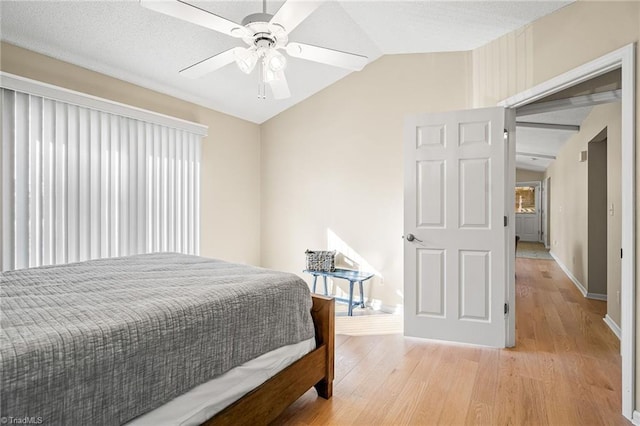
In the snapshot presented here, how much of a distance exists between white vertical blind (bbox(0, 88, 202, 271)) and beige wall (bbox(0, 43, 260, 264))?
0.22 m

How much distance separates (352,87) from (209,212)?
233 centimetres

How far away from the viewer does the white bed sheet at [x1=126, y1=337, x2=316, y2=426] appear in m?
1.27

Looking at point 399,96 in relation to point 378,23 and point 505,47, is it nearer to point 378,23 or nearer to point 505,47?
point 378,23

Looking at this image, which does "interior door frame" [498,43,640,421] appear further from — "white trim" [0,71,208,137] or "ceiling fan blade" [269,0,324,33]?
"white trim" [0,71,208,137]

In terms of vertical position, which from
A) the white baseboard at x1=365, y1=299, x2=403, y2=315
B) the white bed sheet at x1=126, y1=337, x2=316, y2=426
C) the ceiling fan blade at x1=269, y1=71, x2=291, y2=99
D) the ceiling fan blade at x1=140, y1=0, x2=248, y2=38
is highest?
the ceiling fan blade at x1=140, y1=0, x2=248, y2=38

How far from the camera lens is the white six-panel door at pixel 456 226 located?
2.82 metres

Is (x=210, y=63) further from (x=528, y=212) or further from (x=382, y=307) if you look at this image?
(x=528, y=212)

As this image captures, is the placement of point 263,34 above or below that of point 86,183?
above

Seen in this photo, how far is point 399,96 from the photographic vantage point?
3799 mm

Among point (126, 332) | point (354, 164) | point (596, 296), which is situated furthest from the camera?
A: point (596, 296)

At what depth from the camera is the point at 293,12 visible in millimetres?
1702

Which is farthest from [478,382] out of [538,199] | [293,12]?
[538,199]

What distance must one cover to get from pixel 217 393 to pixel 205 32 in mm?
2742

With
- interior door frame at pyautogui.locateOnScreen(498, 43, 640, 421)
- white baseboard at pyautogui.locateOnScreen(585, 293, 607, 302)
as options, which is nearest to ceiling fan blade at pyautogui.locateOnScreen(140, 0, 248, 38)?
interior door frame at pyautogui.locateOnScreen(498, 43, 640, 421)
